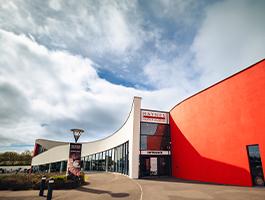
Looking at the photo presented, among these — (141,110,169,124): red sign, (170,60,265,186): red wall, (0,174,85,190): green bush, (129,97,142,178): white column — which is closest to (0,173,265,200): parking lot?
(0,174,85,190): green bush

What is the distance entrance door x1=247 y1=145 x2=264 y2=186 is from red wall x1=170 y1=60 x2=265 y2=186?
259mm

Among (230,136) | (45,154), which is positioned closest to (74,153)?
(230,136)

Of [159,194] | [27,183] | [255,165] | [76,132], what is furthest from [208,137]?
[27,183]

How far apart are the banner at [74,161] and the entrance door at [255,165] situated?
464 inches

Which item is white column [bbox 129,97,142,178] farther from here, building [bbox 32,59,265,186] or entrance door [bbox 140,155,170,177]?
entrance door [bbox 140,155,170,177]

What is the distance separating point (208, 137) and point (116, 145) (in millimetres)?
14443

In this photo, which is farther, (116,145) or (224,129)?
(116,145)

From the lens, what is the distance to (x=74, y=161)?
13500 mm

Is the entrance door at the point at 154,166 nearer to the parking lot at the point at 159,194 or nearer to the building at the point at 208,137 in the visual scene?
the building at the point at 208,137

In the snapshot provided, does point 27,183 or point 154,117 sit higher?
point 154,117

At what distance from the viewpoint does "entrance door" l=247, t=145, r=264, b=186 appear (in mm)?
10719

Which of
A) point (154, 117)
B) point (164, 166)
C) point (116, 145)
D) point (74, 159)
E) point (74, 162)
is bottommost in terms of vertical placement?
point (164, 166)

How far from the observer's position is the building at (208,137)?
1129 centimetres

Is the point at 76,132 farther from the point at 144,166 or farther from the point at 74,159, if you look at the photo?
the point at 144,166
